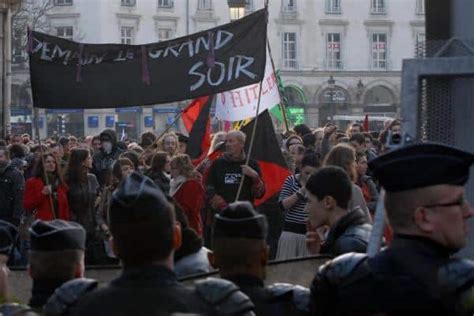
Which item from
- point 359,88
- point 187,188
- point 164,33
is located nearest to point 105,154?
point 187,188

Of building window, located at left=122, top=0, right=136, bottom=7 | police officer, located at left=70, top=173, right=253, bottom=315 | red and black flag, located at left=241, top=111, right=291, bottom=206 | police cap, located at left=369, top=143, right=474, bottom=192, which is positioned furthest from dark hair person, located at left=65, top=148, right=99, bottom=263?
building window, located at left=122, top=0, right=136, bottom=7

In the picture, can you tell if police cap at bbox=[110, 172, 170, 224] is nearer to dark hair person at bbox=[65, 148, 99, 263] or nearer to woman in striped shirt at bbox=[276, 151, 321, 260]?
woman in striped shirt at bbox=[276, 151, 321, 260]

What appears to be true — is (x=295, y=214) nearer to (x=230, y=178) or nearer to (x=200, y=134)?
(x=230, y=178)

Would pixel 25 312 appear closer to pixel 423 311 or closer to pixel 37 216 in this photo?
pixel 423 311

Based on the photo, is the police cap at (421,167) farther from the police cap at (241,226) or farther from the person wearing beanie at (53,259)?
the person wearing beanie at (53,259)

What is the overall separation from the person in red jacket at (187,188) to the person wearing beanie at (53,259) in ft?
19.5

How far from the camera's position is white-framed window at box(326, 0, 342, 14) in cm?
7206

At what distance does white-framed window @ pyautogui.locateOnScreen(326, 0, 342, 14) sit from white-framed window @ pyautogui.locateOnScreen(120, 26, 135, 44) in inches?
431

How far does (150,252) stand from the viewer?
11.6 ft

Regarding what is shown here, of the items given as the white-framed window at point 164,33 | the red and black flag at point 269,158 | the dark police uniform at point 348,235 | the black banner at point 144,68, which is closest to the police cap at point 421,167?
the dark police uniform at point 348,235

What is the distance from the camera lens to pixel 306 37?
2817 inches

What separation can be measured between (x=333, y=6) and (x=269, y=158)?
198 ft

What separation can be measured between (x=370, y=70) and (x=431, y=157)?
6937cm

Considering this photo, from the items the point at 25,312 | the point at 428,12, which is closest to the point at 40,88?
the point at 428,12
